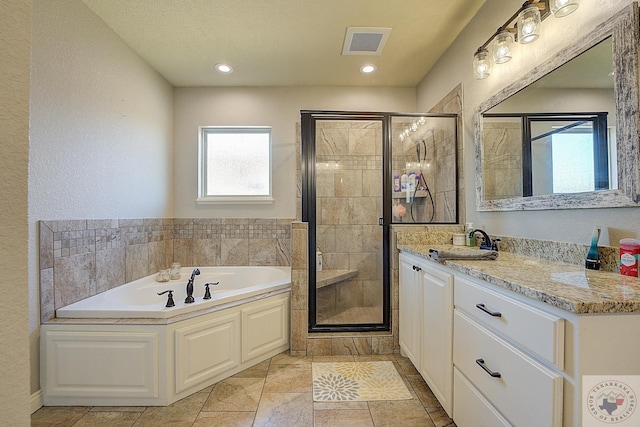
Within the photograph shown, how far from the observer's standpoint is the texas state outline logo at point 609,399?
0.77 m

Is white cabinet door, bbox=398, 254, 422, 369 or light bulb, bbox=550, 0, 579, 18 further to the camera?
white cabinet door, bbox=398, 254, 422, 369

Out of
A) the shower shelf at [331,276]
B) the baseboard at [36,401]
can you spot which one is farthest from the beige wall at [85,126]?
the shower shelf at [331,276]

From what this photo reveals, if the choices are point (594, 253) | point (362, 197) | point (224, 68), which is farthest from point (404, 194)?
point (224, 68)

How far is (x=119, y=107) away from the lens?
7.95ft

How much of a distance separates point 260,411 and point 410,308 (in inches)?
47.1

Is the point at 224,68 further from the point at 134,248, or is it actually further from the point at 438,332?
the point at 438,332

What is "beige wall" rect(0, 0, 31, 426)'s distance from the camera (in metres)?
0.49

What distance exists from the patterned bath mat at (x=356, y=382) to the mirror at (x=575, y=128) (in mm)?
1409

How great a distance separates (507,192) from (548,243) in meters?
0.44

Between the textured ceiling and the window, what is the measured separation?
0.59 m

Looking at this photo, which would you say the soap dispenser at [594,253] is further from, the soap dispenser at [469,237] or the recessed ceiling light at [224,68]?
the recessed ceiling light at [224,68]

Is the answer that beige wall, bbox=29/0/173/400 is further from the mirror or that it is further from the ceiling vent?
the mirror

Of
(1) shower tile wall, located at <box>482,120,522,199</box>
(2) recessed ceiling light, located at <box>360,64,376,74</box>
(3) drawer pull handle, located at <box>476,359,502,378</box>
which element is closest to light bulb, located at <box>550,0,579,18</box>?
(1) shower tile wall, located at <box>482,120,522,199</box>

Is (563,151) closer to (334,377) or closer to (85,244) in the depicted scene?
(334,377)
